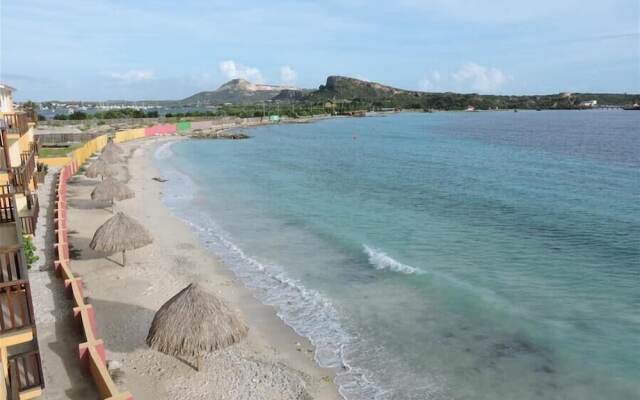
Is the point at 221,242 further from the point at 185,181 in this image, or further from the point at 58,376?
the point at 185,181

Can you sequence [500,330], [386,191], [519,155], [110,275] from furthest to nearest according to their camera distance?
[519,155], [386,191], [110,275], [500,330]

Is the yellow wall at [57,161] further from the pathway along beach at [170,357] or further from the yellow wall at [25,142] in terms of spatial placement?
the pathway along beach at [170,357]

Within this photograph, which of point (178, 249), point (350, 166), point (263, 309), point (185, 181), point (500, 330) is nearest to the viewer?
point (500, 330)

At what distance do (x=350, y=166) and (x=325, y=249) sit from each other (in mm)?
27302

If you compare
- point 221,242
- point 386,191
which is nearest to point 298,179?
point 386,191

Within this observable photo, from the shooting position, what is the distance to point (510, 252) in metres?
19.8

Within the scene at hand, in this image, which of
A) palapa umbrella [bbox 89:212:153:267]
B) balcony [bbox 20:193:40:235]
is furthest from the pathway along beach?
balcony [bbox 20:193:40:235]

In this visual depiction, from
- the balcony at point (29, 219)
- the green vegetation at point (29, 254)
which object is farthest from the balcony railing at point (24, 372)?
the balcony at point (29, 219)

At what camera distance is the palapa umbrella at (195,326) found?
1030cm

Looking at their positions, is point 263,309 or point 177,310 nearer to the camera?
point 177,310

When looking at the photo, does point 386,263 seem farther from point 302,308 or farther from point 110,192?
point 110,192

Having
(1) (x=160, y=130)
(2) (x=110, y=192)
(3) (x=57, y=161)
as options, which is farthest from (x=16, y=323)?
(1) (x=160, y=130)

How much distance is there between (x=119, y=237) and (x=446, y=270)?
37.8 ft

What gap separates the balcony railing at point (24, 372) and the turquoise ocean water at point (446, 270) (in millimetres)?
6055
